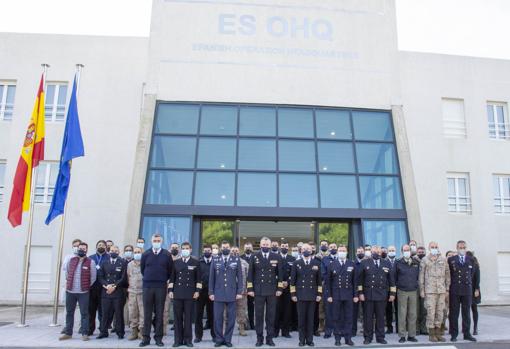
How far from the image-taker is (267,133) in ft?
45.0

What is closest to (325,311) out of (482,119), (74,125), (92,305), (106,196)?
(92,305)

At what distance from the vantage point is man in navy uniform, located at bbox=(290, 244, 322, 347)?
8844mm

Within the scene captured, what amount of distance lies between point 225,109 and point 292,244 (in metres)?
4.66

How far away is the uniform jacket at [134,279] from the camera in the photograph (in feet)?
31.0

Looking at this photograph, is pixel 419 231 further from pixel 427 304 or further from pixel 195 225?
pixel 195 225

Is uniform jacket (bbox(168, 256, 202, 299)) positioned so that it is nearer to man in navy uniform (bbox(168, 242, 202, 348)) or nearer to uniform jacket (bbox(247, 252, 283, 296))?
man in navy uniform (bbox(168, 242, 202, 348))

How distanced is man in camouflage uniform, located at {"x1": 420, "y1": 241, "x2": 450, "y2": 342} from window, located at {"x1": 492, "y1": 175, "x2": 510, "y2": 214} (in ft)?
28.8

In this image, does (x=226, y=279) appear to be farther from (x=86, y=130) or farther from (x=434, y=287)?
(x=86, y=130)

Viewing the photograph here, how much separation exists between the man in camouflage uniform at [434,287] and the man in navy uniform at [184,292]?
4799 millimetres

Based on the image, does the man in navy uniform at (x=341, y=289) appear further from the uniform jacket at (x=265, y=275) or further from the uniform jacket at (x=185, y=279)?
the uniform jacket at (x=185, y=279)

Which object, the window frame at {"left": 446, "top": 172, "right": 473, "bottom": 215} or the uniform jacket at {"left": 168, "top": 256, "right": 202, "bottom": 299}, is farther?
the window frame at {"left": 446, "top": 172, "right": 473, "bottom": 215}

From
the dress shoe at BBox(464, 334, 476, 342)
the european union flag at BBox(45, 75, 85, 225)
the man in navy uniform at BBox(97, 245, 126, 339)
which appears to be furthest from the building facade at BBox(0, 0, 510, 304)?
the dress shoe at BBox(464, 334, 476, 342)

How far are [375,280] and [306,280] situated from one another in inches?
60.3

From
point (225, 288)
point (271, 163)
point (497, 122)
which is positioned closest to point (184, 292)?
point (225, 288)
